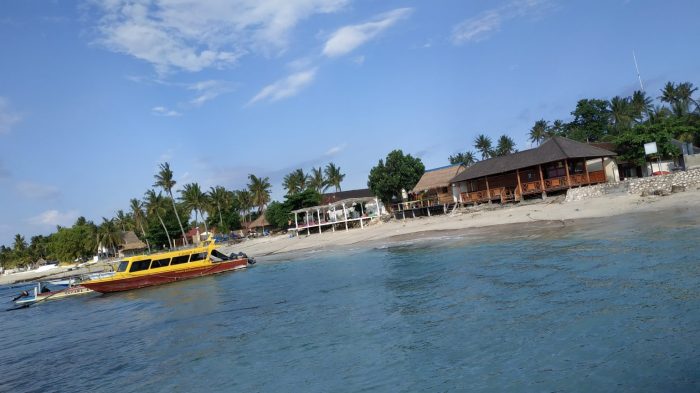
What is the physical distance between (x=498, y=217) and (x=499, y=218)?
478 mm

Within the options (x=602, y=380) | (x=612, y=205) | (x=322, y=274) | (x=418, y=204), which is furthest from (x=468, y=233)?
(x=602, y=380)

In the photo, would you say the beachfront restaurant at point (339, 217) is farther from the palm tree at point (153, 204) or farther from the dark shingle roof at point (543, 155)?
the palm tree at point (153, 204)

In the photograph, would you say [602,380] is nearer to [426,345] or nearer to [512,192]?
[426,345]

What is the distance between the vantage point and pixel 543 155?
1449 inches

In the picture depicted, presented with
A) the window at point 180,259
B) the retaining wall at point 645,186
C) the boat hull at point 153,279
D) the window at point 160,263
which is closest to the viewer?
the retaining wall at point 645,186

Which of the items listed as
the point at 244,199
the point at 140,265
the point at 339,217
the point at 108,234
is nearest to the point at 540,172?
the point at 339,217

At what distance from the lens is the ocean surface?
25.1ft

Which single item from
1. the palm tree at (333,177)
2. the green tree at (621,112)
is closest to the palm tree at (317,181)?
the palm tree at (333,177)

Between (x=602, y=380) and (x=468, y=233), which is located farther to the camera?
(x=468, y=233)

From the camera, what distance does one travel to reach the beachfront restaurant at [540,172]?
3569cm

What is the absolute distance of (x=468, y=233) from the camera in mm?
29266

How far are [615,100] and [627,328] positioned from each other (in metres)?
74.3

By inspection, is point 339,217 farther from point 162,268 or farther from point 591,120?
point 591,120

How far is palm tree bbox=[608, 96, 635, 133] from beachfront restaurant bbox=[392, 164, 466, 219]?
112 feet
